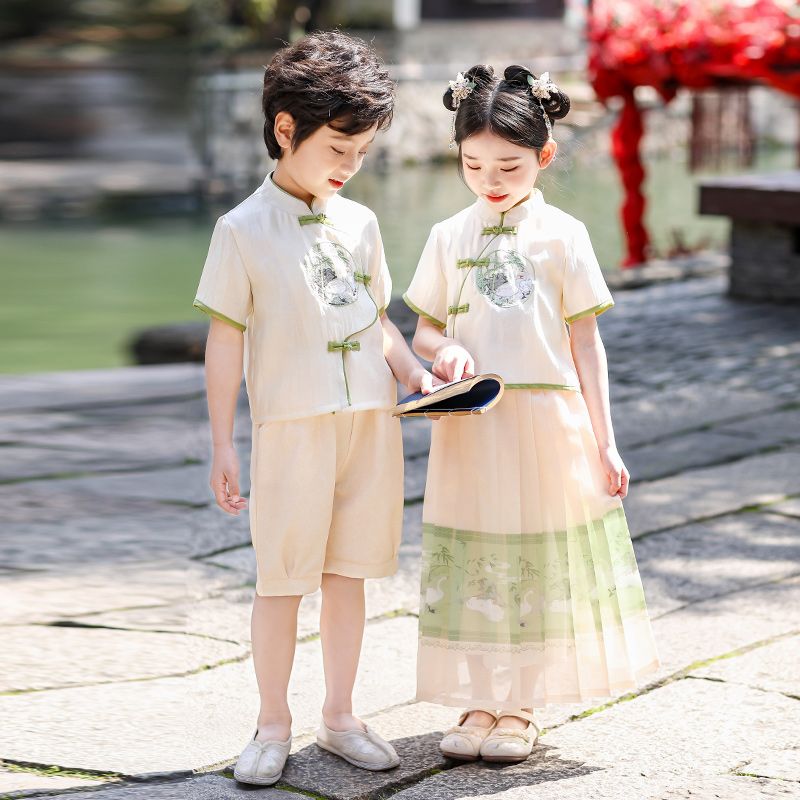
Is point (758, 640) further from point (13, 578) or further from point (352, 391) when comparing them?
point (13, 578)

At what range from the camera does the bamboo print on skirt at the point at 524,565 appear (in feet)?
8.14

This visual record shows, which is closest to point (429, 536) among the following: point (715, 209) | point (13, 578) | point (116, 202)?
point (13, 578)

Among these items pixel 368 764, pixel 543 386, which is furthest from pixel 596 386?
pixel 368 764

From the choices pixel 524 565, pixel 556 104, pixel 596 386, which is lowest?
pixel 524 565

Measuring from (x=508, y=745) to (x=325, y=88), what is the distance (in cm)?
121

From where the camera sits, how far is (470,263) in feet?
8.23

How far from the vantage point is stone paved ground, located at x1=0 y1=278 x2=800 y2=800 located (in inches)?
96.2

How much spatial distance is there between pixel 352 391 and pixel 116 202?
1346 centimetres

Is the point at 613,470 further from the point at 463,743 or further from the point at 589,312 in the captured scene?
the point at 463,743

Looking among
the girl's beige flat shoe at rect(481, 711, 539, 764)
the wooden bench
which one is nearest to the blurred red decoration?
the wooden bench

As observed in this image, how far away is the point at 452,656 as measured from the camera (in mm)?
2527

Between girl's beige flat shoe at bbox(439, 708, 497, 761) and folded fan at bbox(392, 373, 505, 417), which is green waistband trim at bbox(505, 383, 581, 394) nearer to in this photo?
folded fan at bbox(392, 373, 505, 417)

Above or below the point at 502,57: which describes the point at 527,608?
below

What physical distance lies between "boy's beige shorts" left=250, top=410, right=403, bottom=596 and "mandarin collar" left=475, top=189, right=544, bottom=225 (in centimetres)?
41
